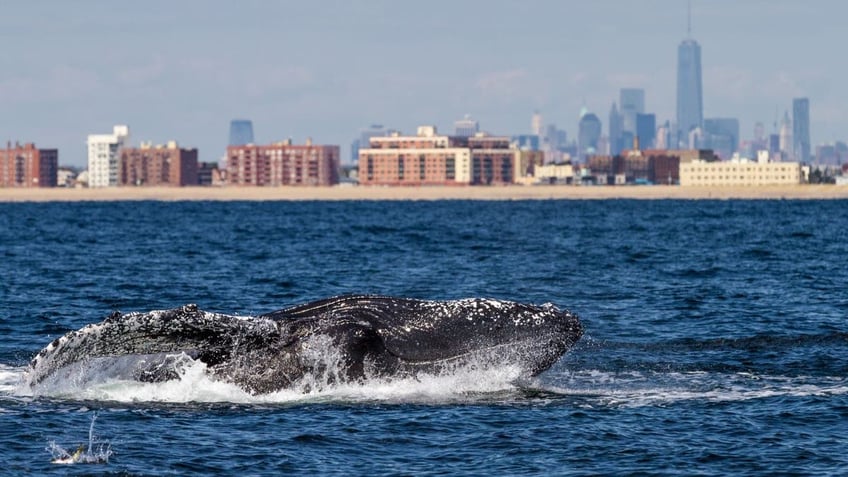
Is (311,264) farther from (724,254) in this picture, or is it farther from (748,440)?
(748,440)

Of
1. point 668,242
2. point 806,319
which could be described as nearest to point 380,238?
point 668,242

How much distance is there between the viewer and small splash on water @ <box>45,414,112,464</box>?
17359 mm

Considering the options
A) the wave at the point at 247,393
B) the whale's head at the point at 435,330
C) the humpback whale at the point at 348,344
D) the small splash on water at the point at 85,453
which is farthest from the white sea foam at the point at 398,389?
the small splash on water at the point at 85,453

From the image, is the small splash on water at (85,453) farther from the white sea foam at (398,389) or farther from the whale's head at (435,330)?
the whale's head at (435,330)

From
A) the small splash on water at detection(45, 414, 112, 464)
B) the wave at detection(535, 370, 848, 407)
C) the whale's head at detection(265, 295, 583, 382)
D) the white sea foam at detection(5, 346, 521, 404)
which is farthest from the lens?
the wave at detection(535, 370, 848, 407)

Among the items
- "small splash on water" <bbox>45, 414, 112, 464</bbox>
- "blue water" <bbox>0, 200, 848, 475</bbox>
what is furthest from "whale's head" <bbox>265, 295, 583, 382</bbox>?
"small splash on water" <bbox>45, 414, 112, 464</bbox>

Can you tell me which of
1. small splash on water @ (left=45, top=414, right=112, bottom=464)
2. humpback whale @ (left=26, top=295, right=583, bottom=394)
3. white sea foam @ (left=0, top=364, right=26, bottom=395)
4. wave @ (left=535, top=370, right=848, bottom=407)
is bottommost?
small splash on water @ (left=45, top=414, right=112, bottom=464)

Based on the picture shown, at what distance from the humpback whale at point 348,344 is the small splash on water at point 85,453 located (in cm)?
189

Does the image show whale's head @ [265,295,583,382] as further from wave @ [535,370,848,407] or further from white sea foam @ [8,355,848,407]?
wave @ [535,370,848,407]

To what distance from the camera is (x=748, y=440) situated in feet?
61.6

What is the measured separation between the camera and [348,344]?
2072 centimetres

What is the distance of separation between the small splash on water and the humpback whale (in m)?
1.89

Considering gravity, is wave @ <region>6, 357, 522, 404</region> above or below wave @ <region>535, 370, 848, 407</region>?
above

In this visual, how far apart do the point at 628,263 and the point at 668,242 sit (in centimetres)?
2248
